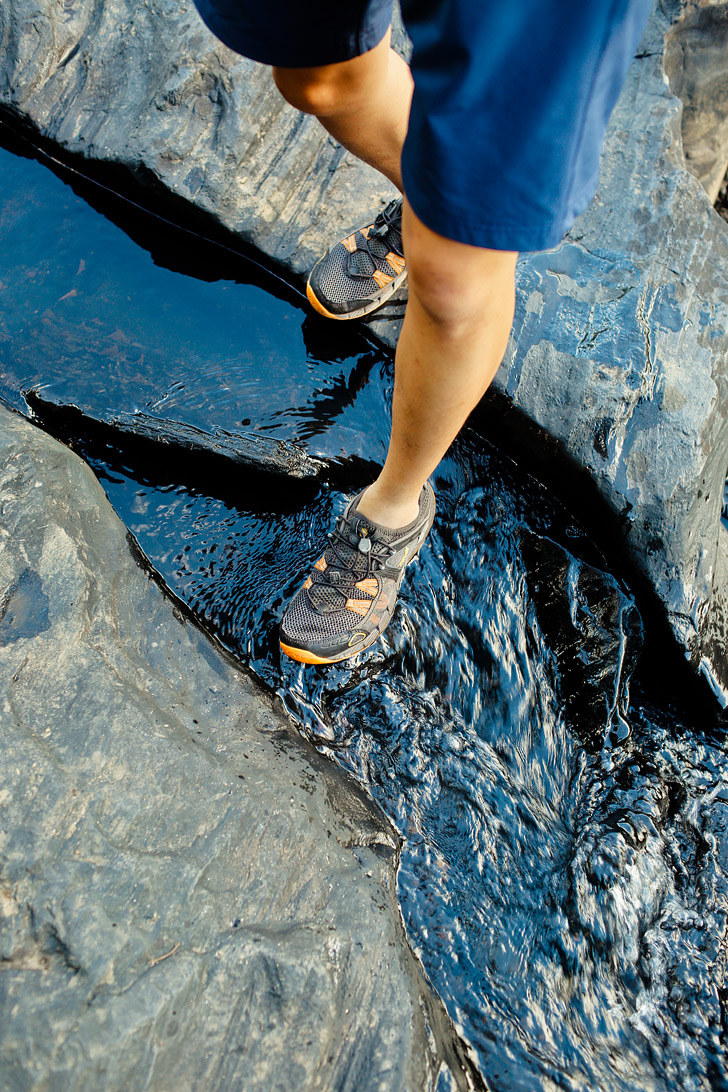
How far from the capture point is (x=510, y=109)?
2.78 ft

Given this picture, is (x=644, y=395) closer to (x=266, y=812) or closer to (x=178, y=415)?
(x=178, y=415)

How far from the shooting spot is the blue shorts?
2.64ft

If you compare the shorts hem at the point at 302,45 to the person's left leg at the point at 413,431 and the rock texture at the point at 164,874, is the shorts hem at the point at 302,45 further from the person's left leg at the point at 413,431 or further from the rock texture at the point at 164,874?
the rock texture at the point at 164,874

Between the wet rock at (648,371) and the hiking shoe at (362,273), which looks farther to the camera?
the hiking shoe at (362,273)

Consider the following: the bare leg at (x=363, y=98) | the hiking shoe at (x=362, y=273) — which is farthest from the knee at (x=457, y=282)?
the hiking shoe at (x=362, y=273)

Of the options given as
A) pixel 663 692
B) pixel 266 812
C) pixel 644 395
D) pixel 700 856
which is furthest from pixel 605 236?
pixel 266 812

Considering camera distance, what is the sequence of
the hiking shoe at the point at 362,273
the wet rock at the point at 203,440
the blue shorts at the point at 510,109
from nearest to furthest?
the blue shorts at the point at 510,109 → the wet rock at the point at 203,440 → the hiking shoe at the point at 362,273

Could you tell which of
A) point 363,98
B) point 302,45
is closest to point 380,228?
point 363,98

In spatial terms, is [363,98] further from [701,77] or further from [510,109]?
[701,77]

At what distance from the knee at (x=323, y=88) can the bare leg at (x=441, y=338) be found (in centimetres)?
63

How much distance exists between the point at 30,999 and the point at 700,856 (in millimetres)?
1425

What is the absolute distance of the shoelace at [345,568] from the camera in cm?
174

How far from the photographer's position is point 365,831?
1.43 m

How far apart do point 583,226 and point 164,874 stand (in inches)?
86.4
